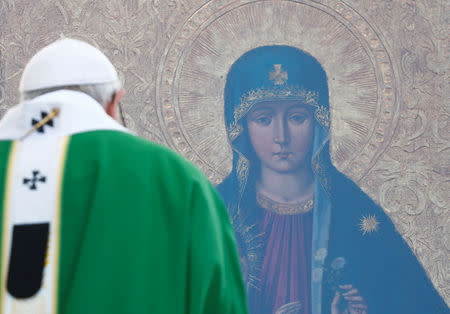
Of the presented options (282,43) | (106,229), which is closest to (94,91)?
(106,229)

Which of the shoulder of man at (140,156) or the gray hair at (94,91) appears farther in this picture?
the gray hair at (94,91)

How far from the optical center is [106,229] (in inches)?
52.7

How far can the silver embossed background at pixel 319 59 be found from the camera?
527 centimetres

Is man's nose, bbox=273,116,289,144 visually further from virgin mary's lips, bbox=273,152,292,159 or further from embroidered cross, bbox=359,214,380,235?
embroidered cross, bbox=359,214,380,235

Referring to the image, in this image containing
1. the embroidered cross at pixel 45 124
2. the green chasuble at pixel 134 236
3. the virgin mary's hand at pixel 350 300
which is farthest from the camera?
the virgin mary's hand at pixel 350 300

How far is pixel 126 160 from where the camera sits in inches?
54.1

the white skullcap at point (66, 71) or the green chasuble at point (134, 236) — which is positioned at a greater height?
the white skullcap at point (66, 71)

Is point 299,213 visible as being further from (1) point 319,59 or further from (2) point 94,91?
(2) point 94,91

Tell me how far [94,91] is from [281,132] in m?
3.88

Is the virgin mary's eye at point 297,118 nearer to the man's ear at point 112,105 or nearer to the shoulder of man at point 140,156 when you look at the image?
the man's ear at point 112,105

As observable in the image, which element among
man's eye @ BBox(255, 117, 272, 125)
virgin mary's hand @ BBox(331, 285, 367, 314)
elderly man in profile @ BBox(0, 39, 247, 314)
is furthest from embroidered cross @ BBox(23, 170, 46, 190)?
virgin mary's hand @ BBox(331, 285, 367, 314)

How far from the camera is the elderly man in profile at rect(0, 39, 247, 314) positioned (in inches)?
52.6

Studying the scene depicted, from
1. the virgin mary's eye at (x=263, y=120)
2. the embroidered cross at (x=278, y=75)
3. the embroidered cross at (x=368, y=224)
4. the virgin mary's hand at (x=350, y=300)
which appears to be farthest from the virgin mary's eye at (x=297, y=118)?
the virgin mary's hand at (x=350, y=300)

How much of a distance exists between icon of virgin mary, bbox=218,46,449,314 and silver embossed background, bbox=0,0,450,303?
0.41 ft
